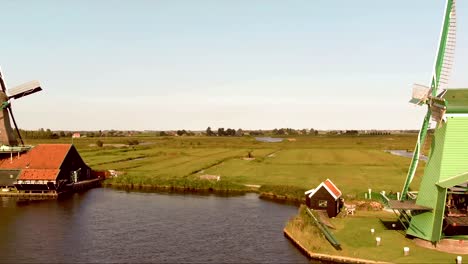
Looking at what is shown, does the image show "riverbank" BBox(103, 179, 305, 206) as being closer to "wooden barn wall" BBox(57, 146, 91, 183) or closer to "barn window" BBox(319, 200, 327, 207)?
"wooden barn wall" BBox(57, 146, 91, 183)

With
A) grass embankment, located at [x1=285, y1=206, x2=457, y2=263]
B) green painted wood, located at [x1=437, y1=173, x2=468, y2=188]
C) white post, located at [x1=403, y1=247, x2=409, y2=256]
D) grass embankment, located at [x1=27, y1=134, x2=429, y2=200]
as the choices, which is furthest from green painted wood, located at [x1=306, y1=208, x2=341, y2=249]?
grass embankment, located at [x1=27, y1=134, x2=429, y2=200]

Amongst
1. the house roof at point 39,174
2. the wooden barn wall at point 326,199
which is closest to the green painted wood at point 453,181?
the wooden barn wall at point 326,199

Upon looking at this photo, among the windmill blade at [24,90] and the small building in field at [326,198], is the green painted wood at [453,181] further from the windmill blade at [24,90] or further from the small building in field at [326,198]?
the windmill blade at [24,90]

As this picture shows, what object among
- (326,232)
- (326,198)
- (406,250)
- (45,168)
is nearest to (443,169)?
(406,250)

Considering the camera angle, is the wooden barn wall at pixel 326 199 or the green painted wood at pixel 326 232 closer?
the green painted wood at pixel 326 232

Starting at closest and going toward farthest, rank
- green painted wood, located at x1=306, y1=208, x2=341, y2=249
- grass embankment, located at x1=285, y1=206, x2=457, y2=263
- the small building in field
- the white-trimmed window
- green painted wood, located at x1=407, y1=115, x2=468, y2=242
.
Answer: grass embankment, located at x1=285, y1=206, x2=457, y2=263 < green painted wood, located at x1=407, y1=115, x2=468, y2=242 < green painted wood, located at x1=306, y1=208, x2=341, y2=249 < the small building in field < the white-trimmed window
